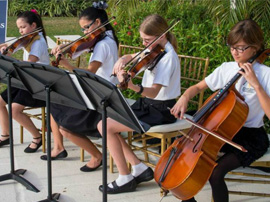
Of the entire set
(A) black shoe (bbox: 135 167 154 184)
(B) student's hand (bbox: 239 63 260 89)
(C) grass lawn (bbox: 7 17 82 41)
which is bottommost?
(C) grass lawn (bbox: 7 17 82 41)

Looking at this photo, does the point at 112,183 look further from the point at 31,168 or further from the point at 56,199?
the point at 31,168

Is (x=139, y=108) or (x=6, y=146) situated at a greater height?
(x=139, y=108)

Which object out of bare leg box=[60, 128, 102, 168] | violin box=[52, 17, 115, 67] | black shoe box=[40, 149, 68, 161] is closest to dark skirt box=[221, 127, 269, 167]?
bare leg box=[60, 128, 102, 168]

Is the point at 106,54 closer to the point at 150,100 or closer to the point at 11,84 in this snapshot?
the point at 150,100

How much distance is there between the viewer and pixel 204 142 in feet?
8.63

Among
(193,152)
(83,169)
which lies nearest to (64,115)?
(83,169)

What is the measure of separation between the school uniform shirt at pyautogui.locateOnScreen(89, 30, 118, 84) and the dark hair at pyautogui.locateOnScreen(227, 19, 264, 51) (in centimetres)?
116

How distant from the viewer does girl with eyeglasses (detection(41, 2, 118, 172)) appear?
352 centimetres

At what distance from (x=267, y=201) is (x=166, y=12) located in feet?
9.28

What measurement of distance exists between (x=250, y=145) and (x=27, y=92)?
76.8 inches

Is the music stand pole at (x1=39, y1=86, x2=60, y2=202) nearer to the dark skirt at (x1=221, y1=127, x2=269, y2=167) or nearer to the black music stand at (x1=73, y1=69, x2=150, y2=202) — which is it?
the black music stand at (x1=73, y1=69, x2=150, y2=202)

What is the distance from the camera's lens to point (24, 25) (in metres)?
4.04

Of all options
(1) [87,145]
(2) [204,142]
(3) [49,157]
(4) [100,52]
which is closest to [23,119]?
(1) [87,145]

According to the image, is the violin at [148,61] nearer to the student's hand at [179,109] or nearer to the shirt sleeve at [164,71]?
the shirt sleeve at [164,71]
